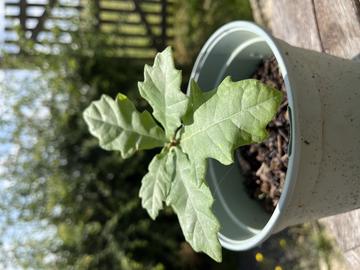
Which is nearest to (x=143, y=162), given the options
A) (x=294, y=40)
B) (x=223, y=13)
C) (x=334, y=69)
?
(x=223, y=13)

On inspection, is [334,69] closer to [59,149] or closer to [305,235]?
[305,235]

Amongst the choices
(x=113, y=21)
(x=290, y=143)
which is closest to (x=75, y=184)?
(x=113, y=21)

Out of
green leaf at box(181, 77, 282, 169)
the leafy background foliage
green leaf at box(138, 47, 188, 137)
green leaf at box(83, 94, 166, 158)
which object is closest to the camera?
green leaf at box(181, 77, 282, 169)

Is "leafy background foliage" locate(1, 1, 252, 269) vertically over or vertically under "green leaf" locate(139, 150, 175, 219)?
under

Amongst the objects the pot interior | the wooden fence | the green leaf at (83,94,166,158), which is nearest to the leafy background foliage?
the wooden fence

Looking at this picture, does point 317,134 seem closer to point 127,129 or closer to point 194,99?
point 194,99

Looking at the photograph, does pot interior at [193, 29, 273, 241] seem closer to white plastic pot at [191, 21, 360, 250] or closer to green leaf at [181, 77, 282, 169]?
white plastic pot at [191, 21, 360, 250]
